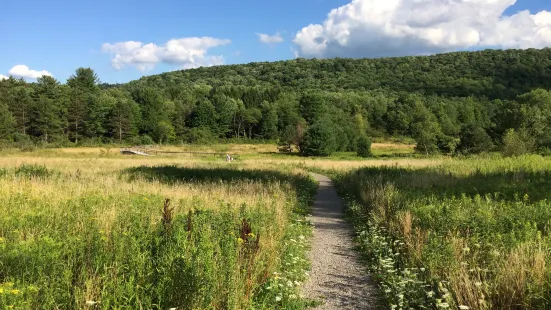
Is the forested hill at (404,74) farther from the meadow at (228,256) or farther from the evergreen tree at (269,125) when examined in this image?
the meadow at (228,256)

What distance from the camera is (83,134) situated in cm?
9200

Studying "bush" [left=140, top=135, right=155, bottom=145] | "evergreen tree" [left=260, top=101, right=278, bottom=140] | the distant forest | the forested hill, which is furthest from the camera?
the forested hill

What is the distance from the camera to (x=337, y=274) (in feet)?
23.1

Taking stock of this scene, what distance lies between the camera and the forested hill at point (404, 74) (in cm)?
14012

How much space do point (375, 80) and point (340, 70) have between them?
17.4 meters

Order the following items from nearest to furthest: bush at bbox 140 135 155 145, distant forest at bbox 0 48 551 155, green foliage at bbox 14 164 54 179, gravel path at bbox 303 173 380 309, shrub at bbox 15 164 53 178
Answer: gravel path at bbox 303 173 380 309, green foliage at bbox 14 164 54 179, shrub at bbox 15 164 53 178, distant forest at bbox 0 48 551 155, bush at bbox 140 135 155 145

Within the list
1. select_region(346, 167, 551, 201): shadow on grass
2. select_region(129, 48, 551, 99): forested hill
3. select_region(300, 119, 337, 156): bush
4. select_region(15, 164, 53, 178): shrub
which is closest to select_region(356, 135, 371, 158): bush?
select_region(300, 119, 337, 156): bush

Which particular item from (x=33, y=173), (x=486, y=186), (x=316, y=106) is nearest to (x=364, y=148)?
(x=316, y=106)

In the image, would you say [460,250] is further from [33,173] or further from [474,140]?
[474,140]

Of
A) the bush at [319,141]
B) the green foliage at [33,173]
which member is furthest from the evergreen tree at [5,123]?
the green foliage at [33,173]

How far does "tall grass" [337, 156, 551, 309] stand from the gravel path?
1.05ft

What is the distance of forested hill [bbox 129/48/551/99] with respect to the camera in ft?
460

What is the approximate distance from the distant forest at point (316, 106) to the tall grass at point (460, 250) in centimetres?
3428

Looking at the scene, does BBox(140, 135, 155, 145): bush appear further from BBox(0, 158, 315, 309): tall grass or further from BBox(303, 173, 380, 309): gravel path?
BBox(0, 158, 315, 309): tall grass
